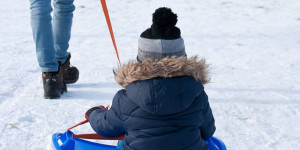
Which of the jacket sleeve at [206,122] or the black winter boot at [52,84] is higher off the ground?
the jacket sleeve at [206,122]

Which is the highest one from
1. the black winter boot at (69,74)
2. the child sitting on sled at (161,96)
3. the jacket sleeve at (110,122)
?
the child sitting on sled at (161,96)

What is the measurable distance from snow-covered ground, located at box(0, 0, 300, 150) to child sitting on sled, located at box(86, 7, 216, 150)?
2.05ft

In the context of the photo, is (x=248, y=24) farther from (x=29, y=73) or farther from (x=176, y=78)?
(x=176, y=78)

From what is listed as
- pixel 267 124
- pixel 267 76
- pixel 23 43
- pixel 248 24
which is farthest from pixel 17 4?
pixel 267 124

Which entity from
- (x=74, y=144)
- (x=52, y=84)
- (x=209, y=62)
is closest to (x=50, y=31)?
(x=52, y=84)

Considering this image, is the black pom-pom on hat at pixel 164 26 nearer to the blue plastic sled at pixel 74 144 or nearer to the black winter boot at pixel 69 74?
the blue plastic sled at pixel 74 144

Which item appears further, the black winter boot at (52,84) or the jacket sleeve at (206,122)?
the black winter boot at (52,84)

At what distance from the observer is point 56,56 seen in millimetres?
2678

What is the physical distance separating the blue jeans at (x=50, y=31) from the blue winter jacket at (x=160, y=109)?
1087 mm

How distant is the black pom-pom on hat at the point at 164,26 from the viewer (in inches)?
57.7

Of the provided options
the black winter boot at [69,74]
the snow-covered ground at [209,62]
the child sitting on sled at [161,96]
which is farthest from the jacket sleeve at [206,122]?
the black winter boot at [69,74]

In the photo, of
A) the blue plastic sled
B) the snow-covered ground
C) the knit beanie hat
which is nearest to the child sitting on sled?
the knit beanie hat

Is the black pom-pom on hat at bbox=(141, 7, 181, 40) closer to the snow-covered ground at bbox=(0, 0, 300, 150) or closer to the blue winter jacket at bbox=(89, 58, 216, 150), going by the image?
the blue winter jacket at bbox=(89, 58, 216, 150)

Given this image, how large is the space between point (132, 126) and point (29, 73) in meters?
1.83
